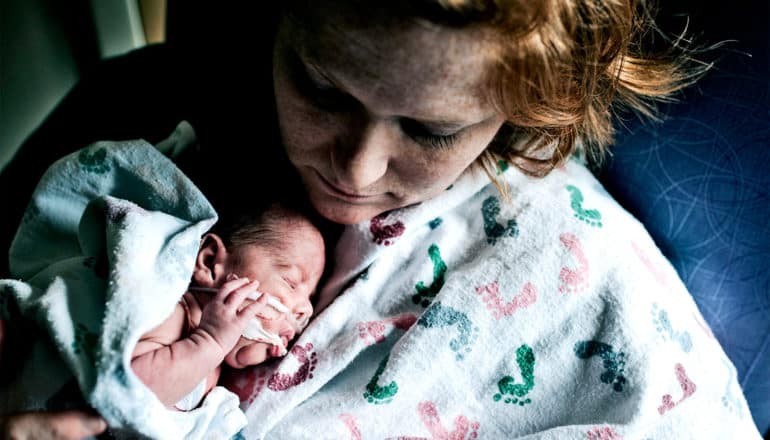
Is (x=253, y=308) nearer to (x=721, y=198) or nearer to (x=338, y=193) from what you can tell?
(x=338, y=193)

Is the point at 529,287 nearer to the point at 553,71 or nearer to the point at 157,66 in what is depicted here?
the point at 553,71

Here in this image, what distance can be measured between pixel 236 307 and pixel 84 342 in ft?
0.56

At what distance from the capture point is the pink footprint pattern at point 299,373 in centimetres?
85

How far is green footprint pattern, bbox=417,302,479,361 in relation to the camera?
0.88m

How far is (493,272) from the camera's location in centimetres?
92

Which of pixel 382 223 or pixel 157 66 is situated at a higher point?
pixel 157 66

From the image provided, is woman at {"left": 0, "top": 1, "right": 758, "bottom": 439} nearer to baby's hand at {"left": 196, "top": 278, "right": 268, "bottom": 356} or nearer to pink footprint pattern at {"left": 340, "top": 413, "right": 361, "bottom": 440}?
pink footprint pattern at {"left": 340, "top": 413, "right": 361, "bottom": 440}

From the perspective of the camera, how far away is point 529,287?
0.90 metres

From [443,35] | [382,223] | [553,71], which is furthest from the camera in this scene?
[382,223]

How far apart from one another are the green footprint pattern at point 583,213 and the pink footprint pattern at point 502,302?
0.14 metres

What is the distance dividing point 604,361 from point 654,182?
33 centimetres

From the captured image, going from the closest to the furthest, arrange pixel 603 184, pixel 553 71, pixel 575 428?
pixel 553 71 < pixel 575 428 < pixel 603 184

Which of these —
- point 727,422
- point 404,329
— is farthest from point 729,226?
point 404,329

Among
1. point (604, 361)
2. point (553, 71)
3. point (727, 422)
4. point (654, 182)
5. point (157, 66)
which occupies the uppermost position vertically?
point (553, 71)
